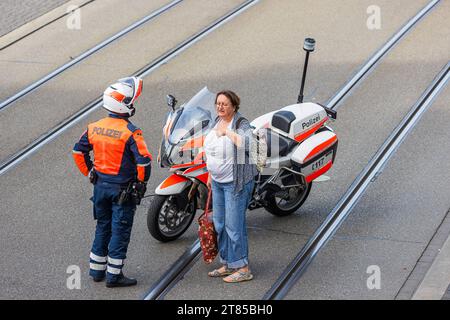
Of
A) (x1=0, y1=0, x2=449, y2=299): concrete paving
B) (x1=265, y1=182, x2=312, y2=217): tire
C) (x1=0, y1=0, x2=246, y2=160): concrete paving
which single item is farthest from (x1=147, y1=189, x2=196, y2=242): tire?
(x1=0, y1=0, x2=246, y2=160): concrete paving

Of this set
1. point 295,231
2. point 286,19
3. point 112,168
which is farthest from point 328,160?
point 286,19

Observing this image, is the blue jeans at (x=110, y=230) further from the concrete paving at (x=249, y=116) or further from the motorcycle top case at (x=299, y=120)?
the motorcycle top case at (x=299, y=120)

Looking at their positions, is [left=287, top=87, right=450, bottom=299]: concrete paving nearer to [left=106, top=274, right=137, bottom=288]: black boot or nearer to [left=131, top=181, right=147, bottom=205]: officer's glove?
[left=106, top=274, right=137, bottom=288]: black boot

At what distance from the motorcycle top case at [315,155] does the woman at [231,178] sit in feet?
3.47

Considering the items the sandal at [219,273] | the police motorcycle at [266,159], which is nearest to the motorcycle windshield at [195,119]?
the police motorcycle at [266,159]

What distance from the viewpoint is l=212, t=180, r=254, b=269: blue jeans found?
880cm

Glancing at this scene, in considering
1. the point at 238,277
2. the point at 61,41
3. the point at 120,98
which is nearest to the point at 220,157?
the point at 120,98

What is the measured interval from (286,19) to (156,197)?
758 cm

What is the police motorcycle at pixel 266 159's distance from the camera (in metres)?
9.40

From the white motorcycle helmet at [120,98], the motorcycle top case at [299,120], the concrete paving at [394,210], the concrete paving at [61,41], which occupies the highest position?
the concrete paving at [61,41]

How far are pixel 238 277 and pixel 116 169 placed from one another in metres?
1.48

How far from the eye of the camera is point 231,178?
8.72 m

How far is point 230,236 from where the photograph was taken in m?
8.91

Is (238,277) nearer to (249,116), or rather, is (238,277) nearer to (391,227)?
(391,227)
